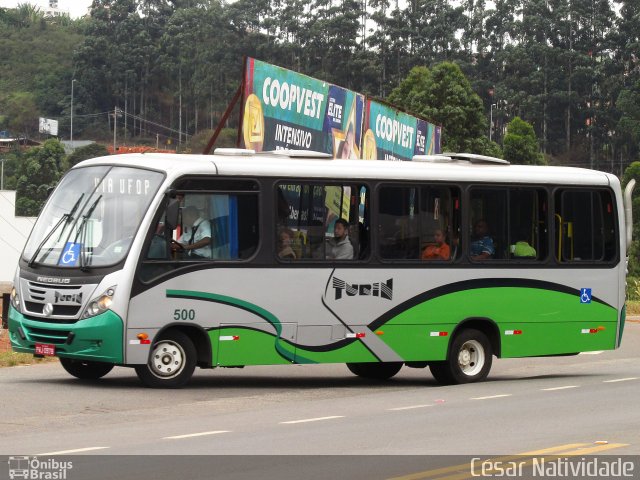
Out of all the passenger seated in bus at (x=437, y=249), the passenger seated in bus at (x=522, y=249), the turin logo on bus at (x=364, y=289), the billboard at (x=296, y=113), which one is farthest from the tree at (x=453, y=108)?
the turin logo on bus at (x=364, y=289)

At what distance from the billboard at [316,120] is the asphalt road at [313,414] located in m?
8.99

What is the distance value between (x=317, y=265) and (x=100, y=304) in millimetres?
2860

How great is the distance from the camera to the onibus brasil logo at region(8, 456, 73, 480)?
33.4 feet

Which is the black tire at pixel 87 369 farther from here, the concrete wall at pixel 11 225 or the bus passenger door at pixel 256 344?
the concrete wall at pixel 11 225

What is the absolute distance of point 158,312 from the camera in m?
16.6

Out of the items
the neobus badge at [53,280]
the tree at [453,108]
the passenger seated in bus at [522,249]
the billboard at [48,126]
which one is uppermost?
the billboard at [48,126]

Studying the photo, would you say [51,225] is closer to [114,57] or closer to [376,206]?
[376,206]

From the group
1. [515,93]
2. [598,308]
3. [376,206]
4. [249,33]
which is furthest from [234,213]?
[249,33]

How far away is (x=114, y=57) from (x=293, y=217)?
156483mm

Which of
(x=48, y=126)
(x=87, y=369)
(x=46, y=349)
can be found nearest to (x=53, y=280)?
(x=46, y=349)

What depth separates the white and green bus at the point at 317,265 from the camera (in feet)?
54.3

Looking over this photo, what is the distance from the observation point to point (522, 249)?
63.2 ft

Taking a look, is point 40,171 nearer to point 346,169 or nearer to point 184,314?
point 346,169

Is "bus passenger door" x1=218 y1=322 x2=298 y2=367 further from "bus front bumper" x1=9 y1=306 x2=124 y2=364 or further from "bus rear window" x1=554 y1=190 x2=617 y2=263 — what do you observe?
"bus rear window" x1=554 y1=190 x2=617 y2=263
